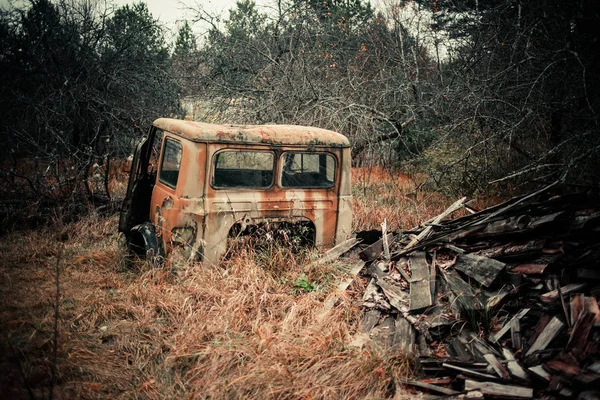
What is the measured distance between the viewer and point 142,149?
5.14 m

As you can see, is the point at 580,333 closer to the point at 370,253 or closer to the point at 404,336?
the point at 404,336

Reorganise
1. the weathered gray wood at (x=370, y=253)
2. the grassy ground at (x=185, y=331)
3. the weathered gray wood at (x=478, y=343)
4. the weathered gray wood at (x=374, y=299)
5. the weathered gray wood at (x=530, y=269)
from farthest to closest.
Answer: the weathered gray wood at (x=370, y=253), the weathered gray wood at (x=374, y=299), the weathered gray wood at (x=530, y=269), the weathered gray wood at (x=478, y=343), the grassy ground at (x=185, y=331)

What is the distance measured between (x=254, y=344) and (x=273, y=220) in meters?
1.75

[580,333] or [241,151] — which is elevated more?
[241,151]

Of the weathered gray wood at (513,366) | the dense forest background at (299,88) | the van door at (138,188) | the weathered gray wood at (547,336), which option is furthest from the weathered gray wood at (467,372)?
the van door at (138,188)

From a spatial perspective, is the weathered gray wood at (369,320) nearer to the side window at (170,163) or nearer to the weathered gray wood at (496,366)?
the weathered gray wood at (496,366)

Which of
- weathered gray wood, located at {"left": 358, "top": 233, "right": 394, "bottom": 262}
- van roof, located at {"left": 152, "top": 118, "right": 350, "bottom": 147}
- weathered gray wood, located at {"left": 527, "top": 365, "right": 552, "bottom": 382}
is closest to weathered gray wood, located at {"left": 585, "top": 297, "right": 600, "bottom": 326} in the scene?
weathered gray wood, located at {"left": 527, "top": 365, "right": 552, "bottom": 382}

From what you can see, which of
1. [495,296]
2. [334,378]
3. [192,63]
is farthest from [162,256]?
[192,63]

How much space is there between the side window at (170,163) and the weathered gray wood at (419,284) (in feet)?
9.46

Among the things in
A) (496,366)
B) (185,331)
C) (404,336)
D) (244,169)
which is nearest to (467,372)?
(496,366)

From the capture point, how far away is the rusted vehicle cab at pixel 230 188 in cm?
452

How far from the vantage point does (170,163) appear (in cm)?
491

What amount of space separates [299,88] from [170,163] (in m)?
5.20

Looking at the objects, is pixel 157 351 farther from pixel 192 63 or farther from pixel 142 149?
pixel 192 63
